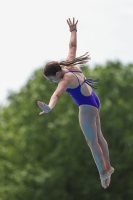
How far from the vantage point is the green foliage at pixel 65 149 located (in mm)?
33812

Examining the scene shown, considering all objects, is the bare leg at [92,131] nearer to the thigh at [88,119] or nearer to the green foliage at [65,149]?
the thigh at [88,119]

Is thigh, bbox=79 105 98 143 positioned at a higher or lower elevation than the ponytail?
lower

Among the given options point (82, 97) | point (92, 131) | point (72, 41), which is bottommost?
point (92, 131)

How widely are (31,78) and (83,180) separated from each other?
689 centimetres

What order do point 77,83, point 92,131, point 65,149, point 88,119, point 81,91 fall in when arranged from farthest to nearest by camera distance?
point 65,149, point 92,131, point 88,119, point 81,91, point 77,83

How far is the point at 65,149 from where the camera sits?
113ft

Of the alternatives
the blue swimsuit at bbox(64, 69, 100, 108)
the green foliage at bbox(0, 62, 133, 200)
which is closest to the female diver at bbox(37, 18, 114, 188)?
the blue swimsuit at bbox(64, 69, 100, 108)

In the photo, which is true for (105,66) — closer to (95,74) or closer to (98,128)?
(95,74)

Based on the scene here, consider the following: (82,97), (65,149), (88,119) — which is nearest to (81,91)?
(82,97)

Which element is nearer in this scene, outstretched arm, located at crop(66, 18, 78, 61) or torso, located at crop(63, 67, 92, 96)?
torso, located at crop(63, 67, 92, 96)

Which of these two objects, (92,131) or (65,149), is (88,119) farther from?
(65,149)

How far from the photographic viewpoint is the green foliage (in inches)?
1331

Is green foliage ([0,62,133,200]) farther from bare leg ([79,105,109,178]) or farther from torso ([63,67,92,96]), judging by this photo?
torso ([63,67,92,96])

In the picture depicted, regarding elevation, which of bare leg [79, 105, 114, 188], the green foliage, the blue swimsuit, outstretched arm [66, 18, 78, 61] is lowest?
the green foliage
